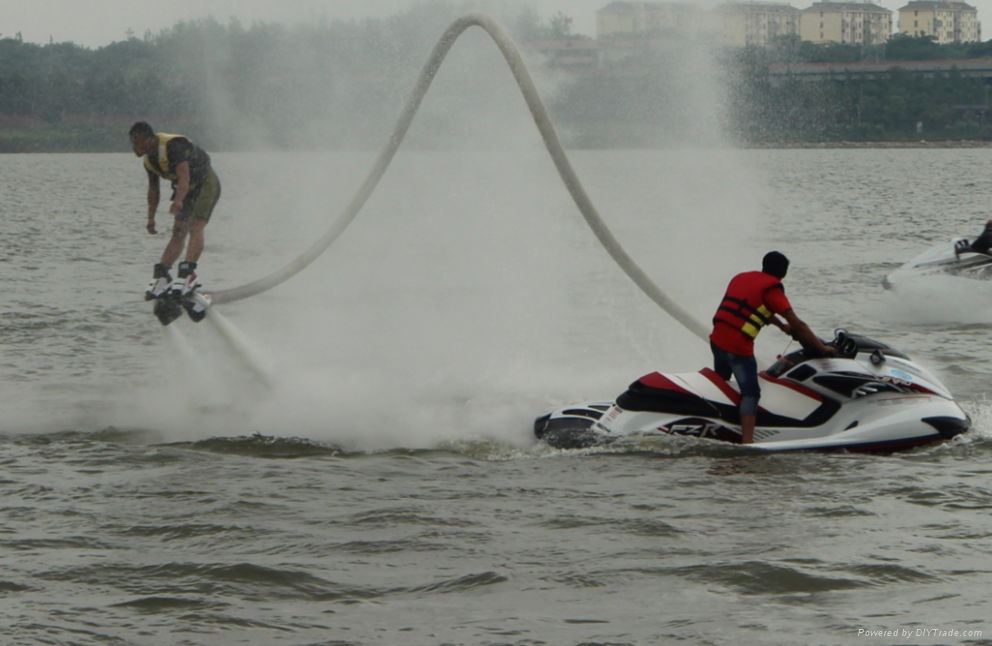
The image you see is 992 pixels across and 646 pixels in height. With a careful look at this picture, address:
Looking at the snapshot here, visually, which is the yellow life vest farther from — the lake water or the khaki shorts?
the lake water

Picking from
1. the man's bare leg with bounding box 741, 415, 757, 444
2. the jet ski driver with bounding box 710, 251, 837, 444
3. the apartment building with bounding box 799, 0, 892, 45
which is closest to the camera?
the jet ski driver with bounding box 710, 251, 837, 444

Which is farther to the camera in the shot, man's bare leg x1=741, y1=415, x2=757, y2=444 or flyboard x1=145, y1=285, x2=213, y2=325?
flyboard x1=145, y1=285, x2=213, y2=325

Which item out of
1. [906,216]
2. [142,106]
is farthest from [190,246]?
[906,216]

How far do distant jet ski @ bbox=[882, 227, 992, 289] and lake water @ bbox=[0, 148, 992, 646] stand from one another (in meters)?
0.26

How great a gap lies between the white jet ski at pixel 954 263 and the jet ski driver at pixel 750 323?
1012cm

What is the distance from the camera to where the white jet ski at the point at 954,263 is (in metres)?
20.5

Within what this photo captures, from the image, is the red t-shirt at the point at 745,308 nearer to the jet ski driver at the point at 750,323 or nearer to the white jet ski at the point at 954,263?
the jet ski driver at the point at 750,323

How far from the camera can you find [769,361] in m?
16.1

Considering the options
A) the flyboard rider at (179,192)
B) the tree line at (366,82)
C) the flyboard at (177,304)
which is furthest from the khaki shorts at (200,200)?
the tree line at (366,82)

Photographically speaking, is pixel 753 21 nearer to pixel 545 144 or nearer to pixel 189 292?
pixel 545 144

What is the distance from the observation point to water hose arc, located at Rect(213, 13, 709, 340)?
12828 mm

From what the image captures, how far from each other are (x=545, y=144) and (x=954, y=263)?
32.2 feet

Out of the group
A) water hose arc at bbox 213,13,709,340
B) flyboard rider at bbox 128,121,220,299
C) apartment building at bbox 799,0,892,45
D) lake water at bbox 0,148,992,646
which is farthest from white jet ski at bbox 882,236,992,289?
apartment building at bbox 799,0,892,45

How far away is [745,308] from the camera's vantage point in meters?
11.1
